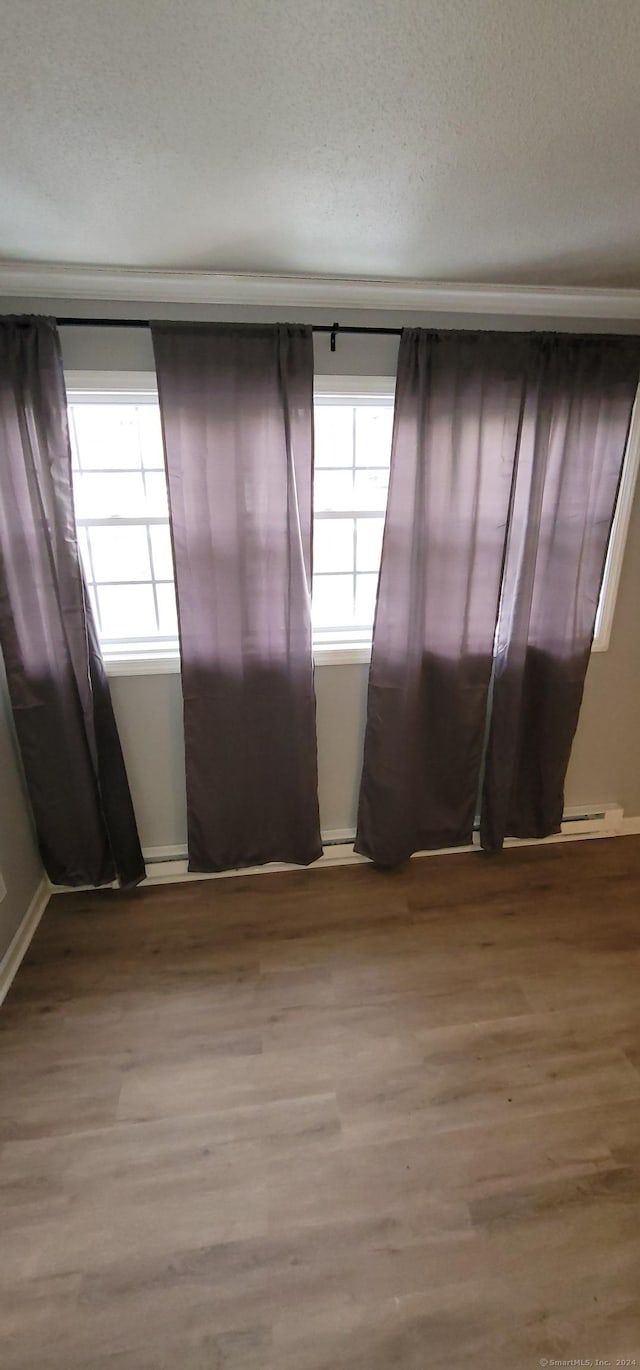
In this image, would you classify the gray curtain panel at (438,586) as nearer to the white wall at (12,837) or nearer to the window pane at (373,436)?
the window pane at (373,436)

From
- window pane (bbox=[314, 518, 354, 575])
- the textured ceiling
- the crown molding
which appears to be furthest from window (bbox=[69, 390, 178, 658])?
window pane (bbox=[314, 518, 354, 575])

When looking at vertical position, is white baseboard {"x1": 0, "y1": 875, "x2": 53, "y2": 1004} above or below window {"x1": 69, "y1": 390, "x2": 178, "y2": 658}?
below

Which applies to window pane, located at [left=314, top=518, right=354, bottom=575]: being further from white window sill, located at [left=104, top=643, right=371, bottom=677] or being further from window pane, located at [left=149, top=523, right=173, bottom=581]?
window pane, located at [left=149, top=523, right=173, bottom=581]

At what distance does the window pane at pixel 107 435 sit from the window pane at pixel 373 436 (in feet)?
2.91

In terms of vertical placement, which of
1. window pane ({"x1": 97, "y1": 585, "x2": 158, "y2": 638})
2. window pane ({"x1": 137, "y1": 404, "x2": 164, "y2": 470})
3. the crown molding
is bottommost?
window pane ({"x1": 97, "y1": 585, "x2": 158, "y2": 638})

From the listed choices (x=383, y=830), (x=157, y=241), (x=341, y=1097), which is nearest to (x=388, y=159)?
(x=157, y=241)

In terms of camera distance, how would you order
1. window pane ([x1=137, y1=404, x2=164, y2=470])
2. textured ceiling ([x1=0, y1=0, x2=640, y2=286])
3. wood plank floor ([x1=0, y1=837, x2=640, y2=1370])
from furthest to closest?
window pane ([x1=137, y1=404, x2=164, y2=470]), wood plank floor ([x1=0, y1=837, x2=640, y2=1370]), textured ceiling ([x1=0, y1=0, x2=640, y2=286])

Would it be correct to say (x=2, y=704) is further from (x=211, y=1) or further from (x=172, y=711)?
(x=211, y=1)

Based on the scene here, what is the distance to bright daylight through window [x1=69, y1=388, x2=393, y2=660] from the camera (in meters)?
2.11

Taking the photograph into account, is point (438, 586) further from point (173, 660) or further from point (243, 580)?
point (173, 660)

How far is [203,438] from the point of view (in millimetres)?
1908

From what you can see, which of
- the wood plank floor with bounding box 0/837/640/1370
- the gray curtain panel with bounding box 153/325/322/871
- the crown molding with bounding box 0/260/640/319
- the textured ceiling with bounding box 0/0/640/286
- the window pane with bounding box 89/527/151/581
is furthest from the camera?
the window pane with bounding box 89/527/151/581

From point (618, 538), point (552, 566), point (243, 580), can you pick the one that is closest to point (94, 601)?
point (243, 580)

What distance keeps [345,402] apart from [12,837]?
214 centimetres
